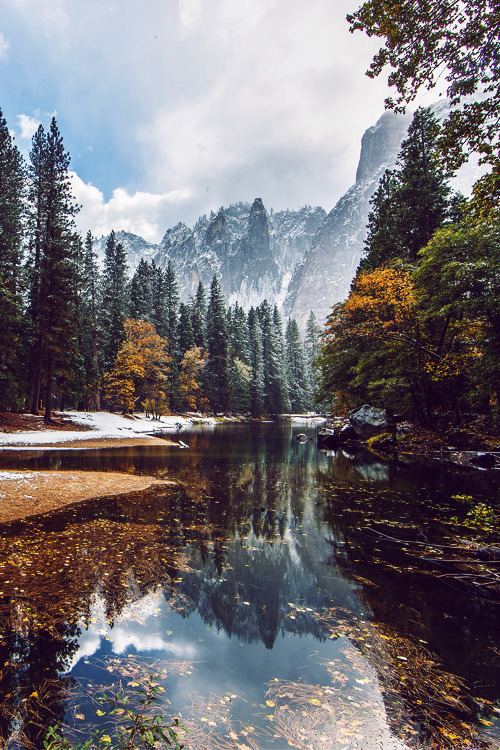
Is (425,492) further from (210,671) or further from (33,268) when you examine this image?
(33,268)

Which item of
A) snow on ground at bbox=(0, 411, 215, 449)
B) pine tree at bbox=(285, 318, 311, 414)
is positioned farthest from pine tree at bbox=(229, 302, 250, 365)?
snow on ground at bbox=(0, 411, 215, 449)

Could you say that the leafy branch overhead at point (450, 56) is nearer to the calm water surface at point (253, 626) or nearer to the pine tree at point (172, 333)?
the calm water surface at point (253, 626)

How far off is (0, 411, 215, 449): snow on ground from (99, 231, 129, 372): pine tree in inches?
346

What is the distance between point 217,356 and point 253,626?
4940cm

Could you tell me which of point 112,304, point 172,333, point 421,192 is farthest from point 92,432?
point 172,333

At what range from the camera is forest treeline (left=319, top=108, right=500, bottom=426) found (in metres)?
13.0

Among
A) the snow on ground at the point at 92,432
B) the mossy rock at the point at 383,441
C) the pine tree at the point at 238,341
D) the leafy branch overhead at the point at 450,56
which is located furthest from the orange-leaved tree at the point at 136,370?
the leafy branch overhead at the point at 450,56

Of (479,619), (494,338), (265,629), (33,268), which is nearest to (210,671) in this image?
(265,629)

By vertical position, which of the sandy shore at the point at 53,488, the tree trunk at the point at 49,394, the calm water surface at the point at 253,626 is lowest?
the calm water surface at the point at 253,626

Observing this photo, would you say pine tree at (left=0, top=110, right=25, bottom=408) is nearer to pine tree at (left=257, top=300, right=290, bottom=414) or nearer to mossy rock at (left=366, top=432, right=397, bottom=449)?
mossy rock at (left=366, top=432, right=397, bottom=449)

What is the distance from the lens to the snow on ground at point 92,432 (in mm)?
18797

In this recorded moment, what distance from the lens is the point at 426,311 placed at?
15.8 meters

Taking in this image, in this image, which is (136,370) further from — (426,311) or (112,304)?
(426,311)

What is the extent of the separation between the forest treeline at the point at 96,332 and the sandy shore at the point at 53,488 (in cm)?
1367
